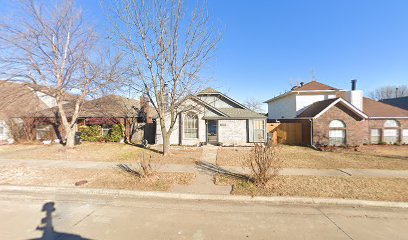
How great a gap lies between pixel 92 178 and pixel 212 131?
530 inches

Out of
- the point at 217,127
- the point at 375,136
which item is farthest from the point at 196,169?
the point at 375,136

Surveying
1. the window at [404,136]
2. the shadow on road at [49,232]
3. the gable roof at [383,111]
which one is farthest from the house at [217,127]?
the shadow on road at [49,232]

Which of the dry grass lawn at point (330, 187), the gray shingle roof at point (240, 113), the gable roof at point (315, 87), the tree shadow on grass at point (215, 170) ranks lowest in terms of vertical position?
the dry grass lawn at point (330, 187)

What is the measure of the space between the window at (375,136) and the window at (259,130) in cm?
1035

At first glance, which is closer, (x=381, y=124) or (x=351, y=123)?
(x=351, y=123)

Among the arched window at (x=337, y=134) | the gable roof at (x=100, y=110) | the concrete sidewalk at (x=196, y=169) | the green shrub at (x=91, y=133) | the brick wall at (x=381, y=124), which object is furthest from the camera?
the gable roof at (x=100, y=110)

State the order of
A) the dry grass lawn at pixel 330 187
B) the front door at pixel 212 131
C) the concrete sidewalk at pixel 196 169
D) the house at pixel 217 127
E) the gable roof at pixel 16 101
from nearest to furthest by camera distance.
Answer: the dry grass lawn at pixel 330 187 < the concrete sidewalk at pixel 196 169 < the gable roof at pixel 16 101 < the house at pixel 217 127 < the front door at pixel 212 131

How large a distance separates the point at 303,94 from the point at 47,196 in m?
24.3

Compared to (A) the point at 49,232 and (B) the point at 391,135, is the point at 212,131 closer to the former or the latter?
(A) the point at 49,232

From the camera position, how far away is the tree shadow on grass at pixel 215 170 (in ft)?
26.3

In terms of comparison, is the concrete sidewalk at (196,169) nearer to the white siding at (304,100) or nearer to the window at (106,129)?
the window at (106,129)

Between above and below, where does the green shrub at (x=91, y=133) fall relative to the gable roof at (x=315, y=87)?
below

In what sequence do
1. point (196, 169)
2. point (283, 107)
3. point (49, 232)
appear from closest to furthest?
point (49, 232) → point (196, 169) → point (283, 107)

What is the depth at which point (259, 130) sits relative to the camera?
18422mm
